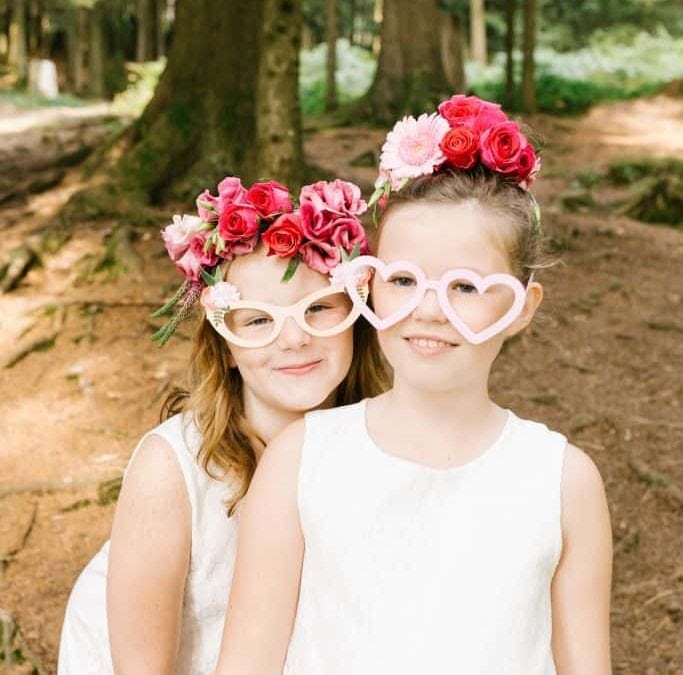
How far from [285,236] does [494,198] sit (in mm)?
549

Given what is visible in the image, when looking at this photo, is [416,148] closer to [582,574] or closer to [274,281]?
[274,281]

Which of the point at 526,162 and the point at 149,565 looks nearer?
the point at 526,162

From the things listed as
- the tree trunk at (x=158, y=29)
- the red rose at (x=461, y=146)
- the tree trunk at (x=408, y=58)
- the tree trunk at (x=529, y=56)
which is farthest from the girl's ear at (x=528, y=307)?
the tree trunk at (x=158, y=29)

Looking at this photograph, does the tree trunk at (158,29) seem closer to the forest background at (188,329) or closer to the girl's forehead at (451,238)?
the forest background at (188,329)

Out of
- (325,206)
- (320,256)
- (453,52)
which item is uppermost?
(325,206)

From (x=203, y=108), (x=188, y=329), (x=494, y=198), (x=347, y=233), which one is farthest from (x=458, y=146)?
(x=203, y=108)

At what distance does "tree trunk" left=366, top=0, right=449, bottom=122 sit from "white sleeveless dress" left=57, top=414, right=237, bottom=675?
12705 millimetres

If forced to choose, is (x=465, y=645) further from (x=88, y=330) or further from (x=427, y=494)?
(x=88, y=330)

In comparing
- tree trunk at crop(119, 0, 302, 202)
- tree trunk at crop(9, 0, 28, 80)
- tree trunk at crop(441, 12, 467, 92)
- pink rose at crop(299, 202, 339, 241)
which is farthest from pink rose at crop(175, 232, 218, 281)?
tree trunk at crop(9, 0, 28, 80)

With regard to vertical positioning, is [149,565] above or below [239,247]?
below

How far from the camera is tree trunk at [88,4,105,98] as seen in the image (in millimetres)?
26859

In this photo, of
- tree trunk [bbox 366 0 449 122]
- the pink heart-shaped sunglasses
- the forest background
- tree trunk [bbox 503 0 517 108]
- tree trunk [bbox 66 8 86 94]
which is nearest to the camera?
the pink heart-shaped sunglasses

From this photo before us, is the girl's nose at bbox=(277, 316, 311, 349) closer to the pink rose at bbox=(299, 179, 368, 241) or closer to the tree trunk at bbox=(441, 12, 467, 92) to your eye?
the pink rose at bbox=(299, 179, 368, 241)

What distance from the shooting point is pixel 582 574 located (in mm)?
1592
